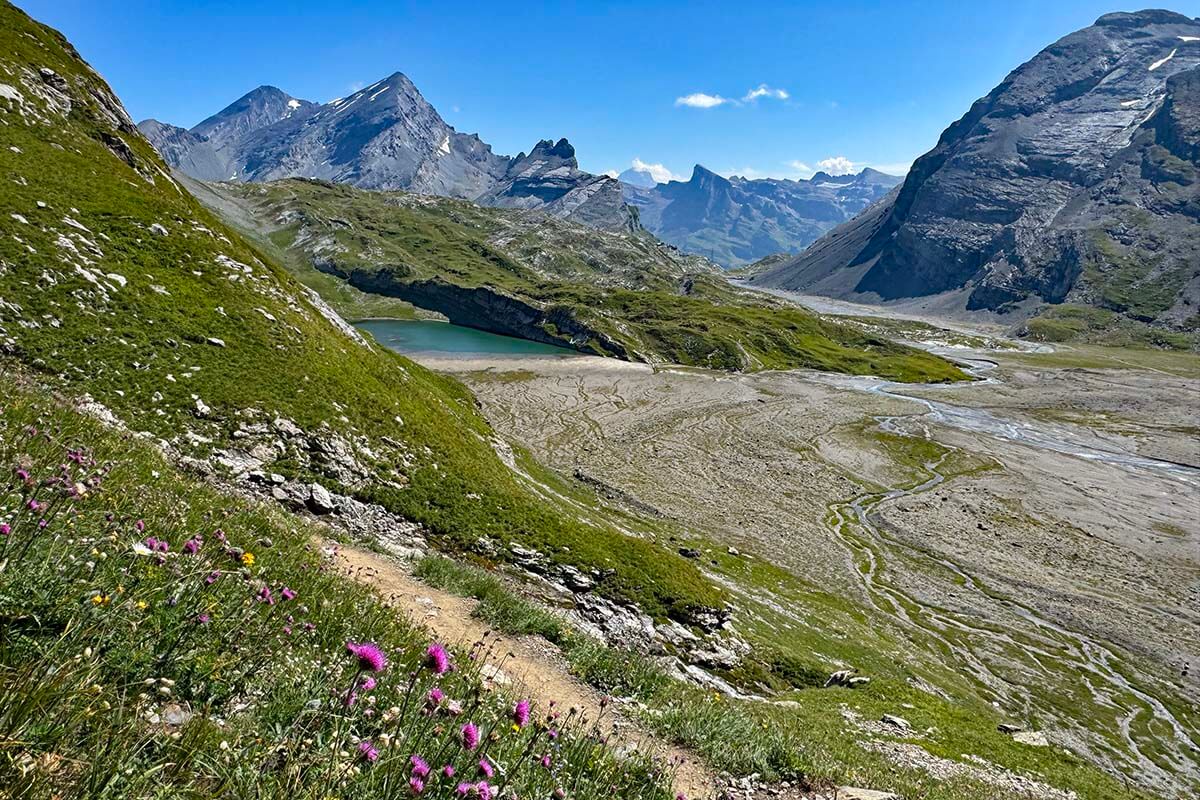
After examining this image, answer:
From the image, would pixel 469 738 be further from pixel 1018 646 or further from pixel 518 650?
pixel 1018 646

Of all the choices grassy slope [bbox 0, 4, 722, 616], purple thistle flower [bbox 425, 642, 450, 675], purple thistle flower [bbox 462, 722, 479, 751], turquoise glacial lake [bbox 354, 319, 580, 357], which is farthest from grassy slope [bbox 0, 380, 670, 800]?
turquoise glacial lake [bbox 354, 319, 580, 357]

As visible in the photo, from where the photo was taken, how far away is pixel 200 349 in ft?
78.7

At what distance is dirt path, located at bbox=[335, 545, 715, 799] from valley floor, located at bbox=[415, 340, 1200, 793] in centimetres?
1277

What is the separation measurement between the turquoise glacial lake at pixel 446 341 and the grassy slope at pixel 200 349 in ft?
369

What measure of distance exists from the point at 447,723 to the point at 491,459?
30.8 m

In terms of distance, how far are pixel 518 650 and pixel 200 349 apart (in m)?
20.4

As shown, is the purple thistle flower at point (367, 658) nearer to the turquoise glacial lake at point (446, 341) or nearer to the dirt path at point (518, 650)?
the dirt path at point (518, 650)

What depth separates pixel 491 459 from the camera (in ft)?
117

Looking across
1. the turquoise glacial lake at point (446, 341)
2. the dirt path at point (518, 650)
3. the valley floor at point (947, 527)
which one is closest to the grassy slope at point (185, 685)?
the dirt path at point (518, 650)

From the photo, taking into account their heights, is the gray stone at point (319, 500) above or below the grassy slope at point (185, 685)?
below

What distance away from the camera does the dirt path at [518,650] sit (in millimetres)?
8891

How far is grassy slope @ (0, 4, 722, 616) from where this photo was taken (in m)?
20.5

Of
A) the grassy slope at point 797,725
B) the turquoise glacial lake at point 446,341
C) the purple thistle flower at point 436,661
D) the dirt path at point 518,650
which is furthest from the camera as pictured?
the turquoise glacial lake at point 446,341

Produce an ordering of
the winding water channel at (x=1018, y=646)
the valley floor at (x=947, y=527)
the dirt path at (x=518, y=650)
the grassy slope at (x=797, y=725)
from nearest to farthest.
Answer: the dirt path at (x=518, y=650), the grassy slope at (x=797, y=725), the winding water channel at (x=1018, y=646), the valley floor at (x=947, y=527)
